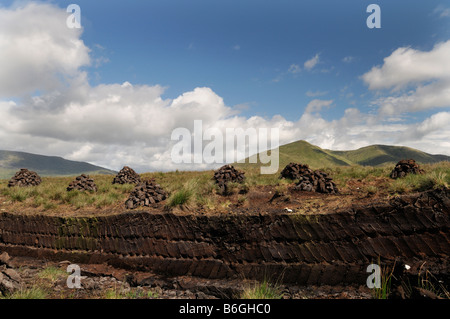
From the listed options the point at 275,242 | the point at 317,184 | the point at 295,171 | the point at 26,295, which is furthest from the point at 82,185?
the point at 317,184

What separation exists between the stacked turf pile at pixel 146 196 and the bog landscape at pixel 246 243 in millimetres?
52

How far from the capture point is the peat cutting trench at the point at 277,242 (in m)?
6.24

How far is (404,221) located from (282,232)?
3.20 m

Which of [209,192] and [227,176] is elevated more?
[227,176]

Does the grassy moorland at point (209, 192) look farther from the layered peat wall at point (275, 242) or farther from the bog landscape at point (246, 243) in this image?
the layered peat wall at point (275, 242)

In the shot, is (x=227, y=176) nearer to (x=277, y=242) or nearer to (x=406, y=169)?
(x=277, y=242)

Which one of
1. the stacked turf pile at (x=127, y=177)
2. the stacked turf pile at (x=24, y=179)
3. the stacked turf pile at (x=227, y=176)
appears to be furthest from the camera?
the stacked turf pile at (x=24, y=179)

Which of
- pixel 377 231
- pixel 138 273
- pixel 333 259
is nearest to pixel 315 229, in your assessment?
pixel 333 259

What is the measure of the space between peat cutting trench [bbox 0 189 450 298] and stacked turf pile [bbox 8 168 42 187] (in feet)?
45.5

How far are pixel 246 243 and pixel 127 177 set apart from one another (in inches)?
611

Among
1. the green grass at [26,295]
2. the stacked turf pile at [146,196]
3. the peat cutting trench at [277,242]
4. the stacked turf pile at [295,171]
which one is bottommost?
the green grass at [26,295]

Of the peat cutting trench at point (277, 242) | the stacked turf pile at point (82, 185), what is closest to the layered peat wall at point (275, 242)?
the peat cutting trench at point (277, 242)

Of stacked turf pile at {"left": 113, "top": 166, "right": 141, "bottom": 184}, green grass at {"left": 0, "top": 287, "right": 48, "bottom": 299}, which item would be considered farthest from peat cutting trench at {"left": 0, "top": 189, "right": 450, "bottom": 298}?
stacked turf pile at {"left": 113, "top": 166, "right": 141, "bottom": 184}

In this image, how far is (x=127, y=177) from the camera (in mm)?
20453
